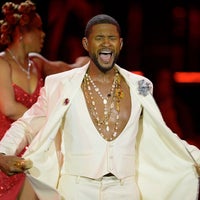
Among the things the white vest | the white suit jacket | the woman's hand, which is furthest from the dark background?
the woman's hand

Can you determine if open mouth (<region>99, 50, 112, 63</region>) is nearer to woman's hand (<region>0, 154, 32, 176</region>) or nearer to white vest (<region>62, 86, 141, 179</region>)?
white vest (<region>62, 86, 141, 179</region>)

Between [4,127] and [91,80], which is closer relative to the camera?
[91,80]

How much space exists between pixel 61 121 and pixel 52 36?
3.09m

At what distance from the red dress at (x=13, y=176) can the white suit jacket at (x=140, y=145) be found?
2.96ft

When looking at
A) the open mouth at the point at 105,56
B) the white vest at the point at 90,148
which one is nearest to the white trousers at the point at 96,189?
the white vest at the point at 90,148

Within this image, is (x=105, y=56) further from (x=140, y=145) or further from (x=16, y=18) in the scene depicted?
(x=16, y=18)

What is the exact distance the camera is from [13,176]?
12.2ft

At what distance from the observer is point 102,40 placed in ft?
9.31

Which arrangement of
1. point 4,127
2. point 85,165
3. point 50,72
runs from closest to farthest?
point 85,165 < point 4,127 < point 50,72

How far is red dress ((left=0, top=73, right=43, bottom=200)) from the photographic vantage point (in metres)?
3.69

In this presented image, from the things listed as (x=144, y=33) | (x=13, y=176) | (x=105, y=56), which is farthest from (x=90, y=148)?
(x=144, y=33)

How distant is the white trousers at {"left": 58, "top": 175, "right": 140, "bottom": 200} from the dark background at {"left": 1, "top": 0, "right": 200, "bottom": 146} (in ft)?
10.0

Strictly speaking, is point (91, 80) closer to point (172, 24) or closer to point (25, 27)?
point (25, 27)

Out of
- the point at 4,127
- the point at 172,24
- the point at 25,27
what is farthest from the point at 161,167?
the point at 172,24
